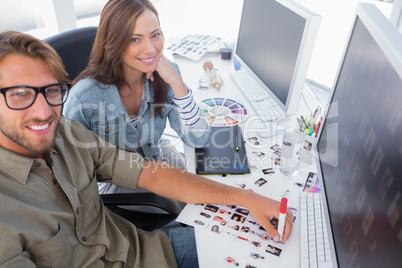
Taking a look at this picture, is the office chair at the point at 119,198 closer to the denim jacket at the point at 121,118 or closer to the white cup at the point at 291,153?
Result: the denim jacket at the point at 121,118

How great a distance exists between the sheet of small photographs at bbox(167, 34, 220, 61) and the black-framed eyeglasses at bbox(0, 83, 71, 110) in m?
1.33

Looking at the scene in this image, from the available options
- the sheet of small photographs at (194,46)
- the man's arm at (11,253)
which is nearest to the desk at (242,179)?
the sheet of small photographs at (194,46)

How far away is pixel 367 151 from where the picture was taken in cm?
75

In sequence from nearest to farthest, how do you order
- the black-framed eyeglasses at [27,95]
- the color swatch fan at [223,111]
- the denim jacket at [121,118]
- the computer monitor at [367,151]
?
the computer monitor at [367,151] < the black-framed eyeglasses at [27,95] < the denim jacket at [121,118] < the color swatch fan at [223,111]

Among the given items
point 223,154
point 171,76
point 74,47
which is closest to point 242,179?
point 223,154

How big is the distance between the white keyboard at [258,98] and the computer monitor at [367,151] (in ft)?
1.99

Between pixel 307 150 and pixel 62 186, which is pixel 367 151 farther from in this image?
pixel 62 186

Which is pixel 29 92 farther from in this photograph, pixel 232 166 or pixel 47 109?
pixel 232 166

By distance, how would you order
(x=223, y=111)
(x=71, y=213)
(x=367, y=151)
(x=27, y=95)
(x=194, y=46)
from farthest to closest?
(x=194, y=46) → (x=223, y=111) → (x=71, y=213) → (x=27, y=95) → (x=367, y=151)

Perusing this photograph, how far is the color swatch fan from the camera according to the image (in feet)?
5.66

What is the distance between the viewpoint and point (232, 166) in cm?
140

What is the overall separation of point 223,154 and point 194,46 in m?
1.19

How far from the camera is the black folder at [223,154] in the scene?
1.38 meters

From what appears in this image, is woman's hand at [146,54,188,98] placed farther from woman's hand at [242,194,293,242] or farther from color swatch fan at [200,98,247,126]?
woman's hand at [242,194,293,242]
